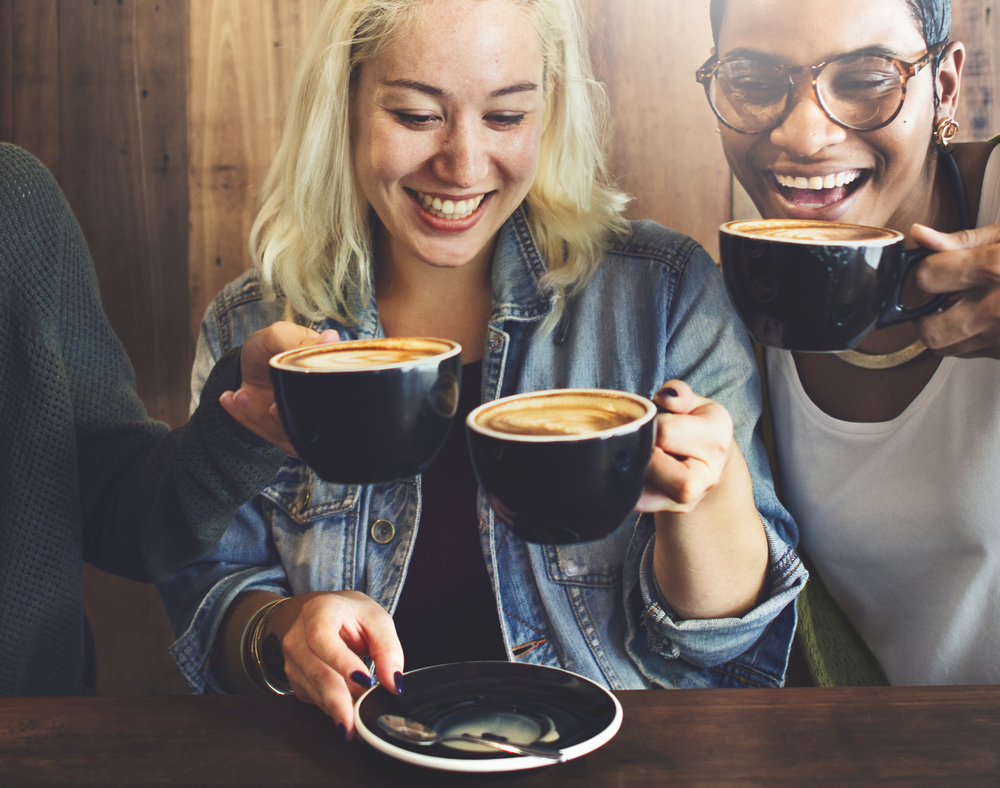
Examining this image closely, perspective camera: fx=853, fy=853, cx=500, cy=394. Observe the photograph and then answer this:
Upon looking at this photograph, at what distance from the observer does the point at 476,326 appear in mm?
1403

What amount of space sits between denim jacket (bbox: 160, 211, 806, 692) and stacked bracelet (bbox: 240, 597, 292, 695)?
80 millimetres

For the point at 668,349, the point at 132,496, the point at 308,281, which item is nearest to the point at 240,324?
the point at 308,281

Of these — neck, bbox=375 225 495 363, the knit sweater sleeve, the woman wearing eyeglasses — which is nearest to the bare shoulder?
the woman wearing eyeglasses

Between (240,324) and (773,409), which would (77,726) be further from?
(773,409)

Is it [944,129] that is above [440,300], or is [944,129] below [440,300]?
above

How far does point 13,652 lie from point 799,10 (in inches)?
52.6

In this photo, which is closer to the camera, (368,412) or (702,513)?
(368,412)

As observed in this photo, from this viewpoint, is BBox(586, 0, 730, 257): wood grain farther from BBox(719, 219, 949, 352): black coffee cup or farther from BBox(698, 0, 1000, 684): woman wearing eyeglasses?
BBox(719, 219, 949, 352): black coffee cup

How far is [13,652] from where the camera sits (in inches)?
46.1

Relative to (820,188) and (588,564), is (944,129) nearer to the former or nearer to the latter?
(820,188)

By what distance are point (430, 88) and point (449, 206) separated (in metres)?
0.17

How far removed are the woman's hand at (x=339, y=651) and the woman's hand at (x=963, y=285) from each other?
2.09 feet

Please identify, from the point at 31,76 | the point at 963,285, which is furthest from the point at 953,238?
the point at 31,76

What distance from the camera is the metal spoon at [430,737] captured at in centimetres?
69
